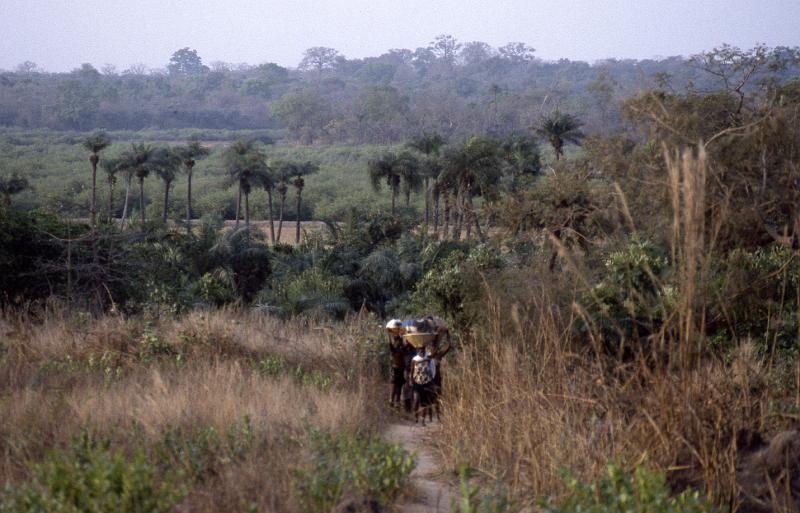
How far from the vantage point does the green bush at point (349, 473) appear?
4.74 meters

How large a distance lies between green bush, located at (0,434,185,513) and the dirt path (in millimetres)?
1366

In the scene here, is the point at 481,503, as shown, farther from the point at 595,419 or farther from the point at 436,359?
the point at 436,359

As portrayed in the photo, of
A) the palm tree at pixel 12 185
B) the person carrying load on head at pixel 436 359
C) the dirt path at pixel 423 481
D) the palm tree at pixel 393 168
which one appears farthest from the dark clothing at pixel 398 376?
the palm tree at pixel 393 168

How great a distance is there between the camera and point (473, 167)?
4466 centimetres

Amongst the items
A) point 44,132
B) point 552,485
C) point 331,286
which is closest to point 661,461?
point 552,485

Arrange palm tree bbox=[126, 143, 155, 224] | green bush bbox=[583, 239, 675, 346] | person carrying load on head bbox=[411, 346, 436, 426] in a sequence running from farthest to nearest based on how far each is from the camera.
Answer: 1. palm tree bbox=[126, 143, 155, 224]
2. green bush bbox=[583, 239, 675, 346]
3. person carrying load on head bbox=[411, 346, 436, 426]

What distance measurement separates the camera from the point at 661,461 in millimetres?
5043

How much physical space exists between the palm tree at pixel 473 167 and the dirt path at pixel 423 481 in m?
36.0

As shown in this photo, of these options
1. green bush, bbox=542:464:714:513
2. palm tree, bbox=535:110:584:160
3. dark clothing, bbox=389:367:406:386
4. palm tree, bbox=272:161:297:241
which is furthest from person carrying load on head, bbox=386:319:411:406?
palm tree, bbox=272:161:297:241

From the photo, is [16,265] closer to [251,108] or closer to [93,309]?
[93,309]

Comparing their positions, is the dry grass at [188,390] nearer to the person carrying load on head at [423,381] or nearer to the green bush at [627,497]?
the person carrying load on head at [423,381]

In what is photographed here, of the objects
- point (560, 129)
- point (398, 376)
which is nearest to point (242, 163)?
point (560, 129)

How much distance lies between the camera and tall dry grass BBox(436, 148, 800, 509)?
4.55m

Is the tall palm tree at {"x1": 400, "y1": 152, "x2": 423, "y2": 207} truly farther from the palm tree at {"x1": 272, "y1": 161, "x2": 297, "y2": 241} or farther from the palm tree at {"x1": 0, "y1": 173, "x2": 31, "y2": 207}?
the palm tree at {"x1": 0, "y1": 173, "x2": 31, "y2": 207}
